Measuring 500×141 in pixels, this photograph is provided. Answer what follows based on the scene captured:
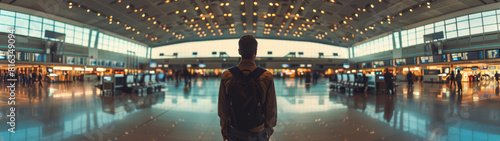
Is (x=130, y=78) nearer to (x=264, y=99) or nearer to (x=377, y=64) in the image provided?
(x=264, y=99)

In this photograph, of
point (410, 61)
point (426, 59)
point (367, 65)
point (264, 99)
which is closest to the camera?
point (264, 99)

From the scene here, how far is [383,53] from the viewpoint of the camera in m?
33.0

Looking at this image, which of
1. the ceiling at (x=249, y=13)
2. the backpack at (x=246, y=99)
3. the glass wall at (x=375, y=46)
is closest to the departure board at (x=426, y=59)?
the ceiling at (x=249, y=13)

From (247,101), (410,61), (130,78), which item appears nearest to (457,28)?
(410,61)

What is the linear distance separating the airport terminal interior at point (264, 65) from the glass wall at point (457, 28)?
0.39 feet

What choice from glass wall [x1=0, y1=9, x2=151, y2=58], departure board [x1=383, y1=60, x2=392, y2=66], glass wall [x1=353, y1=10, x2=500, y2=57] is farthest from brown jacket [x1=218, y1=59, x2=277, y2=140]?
departure board [x1=383, y1=60, x2=392, y2=66]

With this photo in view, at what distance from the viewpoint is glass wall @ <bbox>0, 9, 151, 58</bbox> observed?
19.6 meters

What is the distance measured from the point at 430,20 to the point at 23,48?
46.1 metres

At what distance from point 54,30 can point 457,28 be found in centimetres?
4603

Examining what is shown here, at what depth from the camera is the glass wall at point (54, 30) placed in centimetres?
1964

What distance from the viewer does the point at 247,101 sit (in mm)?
1180

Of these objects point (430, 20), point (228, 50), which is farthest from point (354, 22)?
point (228, 50)

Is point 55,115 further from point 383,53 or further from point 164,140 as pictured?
point 383,53

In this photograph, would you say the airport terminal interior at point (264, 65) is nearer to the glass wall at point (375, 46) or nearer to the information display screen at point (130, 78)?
the information display screen at point (130, 78)
